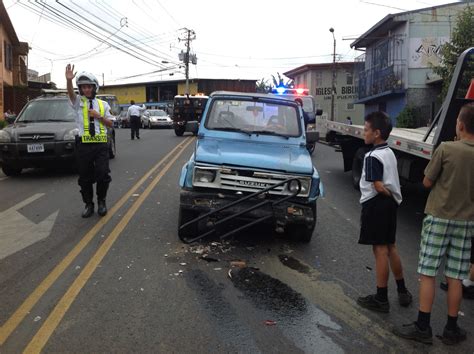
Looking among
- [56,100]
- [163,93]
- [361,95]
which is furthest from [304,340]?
[163,93]

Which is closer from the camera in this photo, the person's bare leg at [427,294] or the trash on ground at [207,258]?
the person's bare leg at [427,294]

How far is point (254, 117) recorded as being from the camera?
7.42 meters

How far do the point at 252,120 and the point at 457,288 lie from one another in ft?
13.6

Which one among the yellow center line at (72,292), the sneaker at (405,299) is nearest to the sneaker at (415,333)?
the sneaker at (405,299)

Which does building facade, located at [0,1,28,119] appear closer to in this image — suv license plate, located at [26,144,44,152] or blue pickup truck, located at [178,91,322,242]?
suv license plate, located at [26,144,44,152]

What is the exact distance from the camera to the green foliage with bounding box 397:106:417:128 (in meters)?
27.3

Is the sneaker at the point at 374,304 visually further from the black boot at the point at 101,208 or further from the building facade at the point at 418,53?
the building facade at the point at 418,53

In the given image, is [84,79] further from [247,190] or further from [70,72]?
[247,190]

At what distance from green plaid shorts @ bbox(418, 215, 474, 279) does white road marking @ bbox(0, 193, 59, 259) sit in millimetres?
4425

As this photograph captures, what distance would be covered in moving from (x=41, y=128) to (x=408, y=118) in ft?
69.5

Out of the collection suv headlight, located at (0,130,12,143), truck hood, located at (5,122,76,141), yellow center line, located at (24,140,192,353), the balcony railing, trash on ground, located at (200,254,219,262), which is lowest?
trash on ground, located at (200,254,219,262)

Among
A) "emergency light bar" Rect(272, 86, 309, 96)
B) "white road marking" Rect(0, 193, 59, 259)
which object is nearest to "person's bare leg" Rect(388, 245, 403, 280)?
"white road marking" Rect(0, 193, 59, 259)

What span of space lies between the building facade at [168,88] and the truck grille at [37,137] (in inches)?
2063

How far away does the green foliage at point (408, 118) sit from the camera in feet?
89.7
